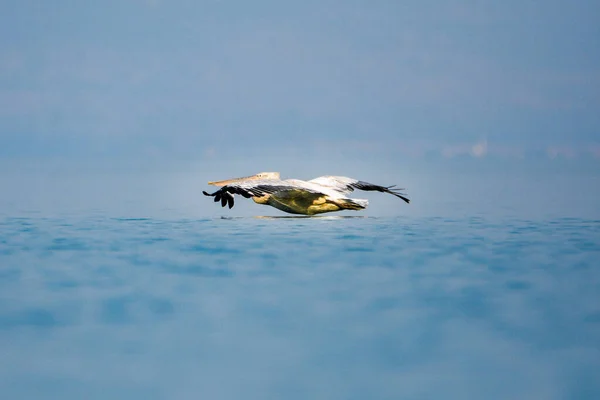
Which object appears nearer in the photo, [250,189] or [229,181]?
[250,189]

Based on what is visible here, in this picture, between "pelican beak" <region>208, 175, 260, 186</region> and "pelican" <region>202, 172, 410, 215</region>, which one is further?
"pelican beak" <region>208, 175, 260, 186</region>

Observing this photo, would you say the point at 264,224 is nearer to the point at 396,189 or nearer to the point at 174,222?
the point at 174,222

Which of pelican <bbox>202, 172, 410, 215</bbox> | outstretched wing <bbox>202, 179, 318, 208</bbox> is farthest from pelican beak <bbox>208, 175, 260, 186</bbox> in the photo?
outstretched wing <bbox>202, 179, 318, 208</bbox>

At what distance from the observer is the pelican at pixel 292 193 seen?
16.6 metres

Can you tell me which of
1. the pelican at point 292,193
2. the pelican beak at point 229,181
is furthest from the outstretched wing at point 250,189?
the pelican beak at point 229,181

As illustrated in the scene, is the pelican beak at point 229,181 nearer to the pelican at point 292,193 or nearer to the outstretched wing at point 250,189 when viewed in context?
the pelican at point 292,193

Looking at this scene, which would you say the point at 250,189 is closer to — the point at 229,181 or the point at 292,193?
the point at 292,193

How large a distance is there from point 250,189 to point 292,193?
1.28 meters

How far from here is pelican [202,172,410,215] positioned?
1658 cm

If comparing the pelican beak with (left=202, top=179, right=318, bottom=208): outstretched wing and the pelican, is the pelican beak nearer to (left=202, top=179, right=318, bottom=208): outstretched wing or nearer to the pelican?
the pelican

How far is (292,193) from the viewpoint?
17422 mm

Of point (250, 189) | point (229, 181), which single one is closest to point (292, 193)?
point (250, 189)

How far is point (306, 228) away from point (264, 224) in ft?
3.76

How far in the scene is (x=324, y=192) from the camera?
1739 centimetres
